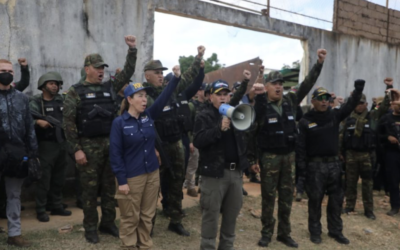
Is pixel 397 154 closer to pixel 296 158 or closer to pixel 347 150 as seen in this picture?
pixel 347 150

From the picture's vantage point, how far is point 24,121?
16.1ft

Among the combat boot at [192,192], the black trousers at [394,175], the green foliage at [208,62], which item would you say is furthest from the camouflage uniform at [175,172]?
the green foliage at [208,62]

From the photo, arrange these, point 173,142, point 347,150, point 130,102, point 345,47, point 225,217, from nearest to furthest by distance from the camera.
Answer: point 130,102, point 225,217, point 173,142, point 347,150, point 345,47

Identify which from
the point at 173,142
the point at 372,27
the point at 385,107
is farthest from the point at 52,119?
the point at 372,27

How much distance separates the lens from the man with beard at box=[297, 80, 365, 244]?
589 centimetres

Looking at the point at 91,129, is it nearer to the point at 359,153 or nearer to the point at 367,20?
the point at 359,153

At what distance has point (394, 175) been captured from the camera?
768 centimetres

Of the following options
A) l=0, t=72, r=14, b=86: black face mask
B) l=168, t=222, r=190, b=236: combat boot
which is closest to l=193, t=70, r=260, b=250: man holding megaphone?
l=168, t=222, r=190, b=236: combat boot

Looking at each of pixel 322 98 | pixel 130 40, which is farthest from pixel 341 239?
pixel 130 40

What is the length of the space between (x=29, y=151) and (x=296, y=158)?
3.81 metres

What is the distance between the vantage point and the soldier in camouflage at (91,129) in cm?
505

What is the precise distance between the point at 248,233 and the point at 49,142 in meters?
3.54

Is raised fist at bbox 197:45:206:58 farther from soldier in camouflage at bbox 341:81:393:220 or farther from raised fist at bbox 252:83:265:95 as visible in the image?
soldier in camouflage at bbox 341:81:393:220

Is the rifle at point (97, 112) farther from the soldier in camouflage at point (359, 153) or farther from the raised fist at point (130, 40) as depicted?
the soldier in camouflage at point (359, 153)
